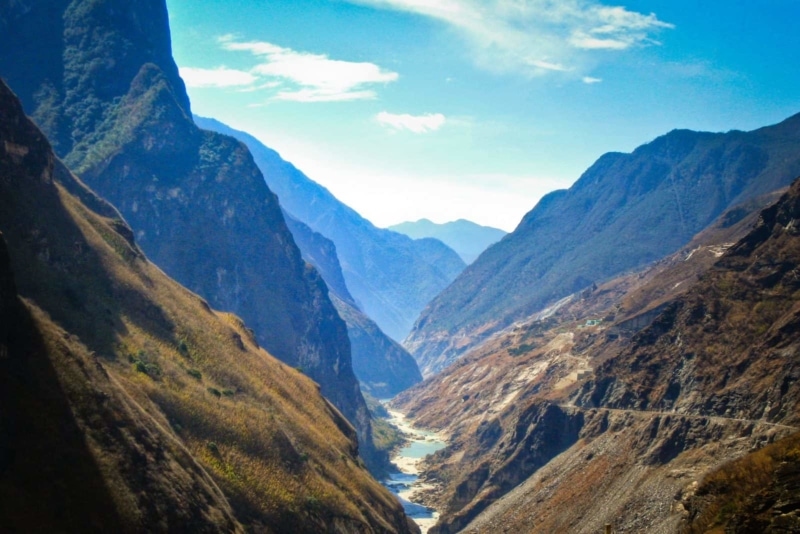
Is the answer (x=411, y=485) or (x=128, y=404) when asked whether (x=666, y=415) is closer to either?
(x=128, y=404)

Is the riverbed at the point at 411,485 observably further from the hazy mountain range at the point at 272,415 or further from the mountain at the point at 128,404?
the mountain at the point at 128,404

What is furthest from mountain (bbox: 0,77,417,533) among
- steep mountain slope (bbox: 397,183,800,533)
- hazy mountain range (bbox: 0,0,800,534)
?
steep mountain slope (bbox: 397,183,800,533)

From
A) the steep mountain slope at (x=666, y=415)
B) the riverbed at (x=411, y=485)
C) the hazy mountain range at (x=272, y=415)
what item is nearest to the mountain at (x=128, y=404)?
the hazy mountain range at (x=272, y=415)

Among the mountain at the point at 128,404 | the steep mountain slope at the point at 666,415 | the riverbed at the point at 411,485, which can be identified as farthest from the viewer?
the riverbed at the point at 411,485

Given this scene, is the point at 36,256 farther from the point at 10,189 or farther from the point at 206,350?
the point at 206,350

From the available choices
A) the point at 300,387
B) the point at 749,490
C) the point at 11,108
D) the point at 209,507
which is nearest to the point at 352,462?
the point at 300,387

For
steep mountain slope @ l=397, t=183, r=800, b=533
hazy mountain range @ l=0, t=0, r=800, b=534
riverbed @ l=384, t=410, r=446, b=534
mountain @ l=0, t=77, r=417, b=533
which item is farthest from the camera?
riverbed @ l=384, t=410, r=446, b=534

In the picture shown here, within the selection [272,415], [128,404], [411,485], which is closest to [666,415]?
[272,415]

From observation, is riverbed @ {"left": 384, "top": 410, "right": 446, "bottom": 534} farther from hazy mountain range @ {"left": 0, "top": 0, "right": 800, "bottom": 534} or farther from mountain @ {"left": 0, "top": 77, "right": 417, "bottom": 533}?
mountain @ {"left": 0, "top": 77, "right": 417, "bottom": 533}
